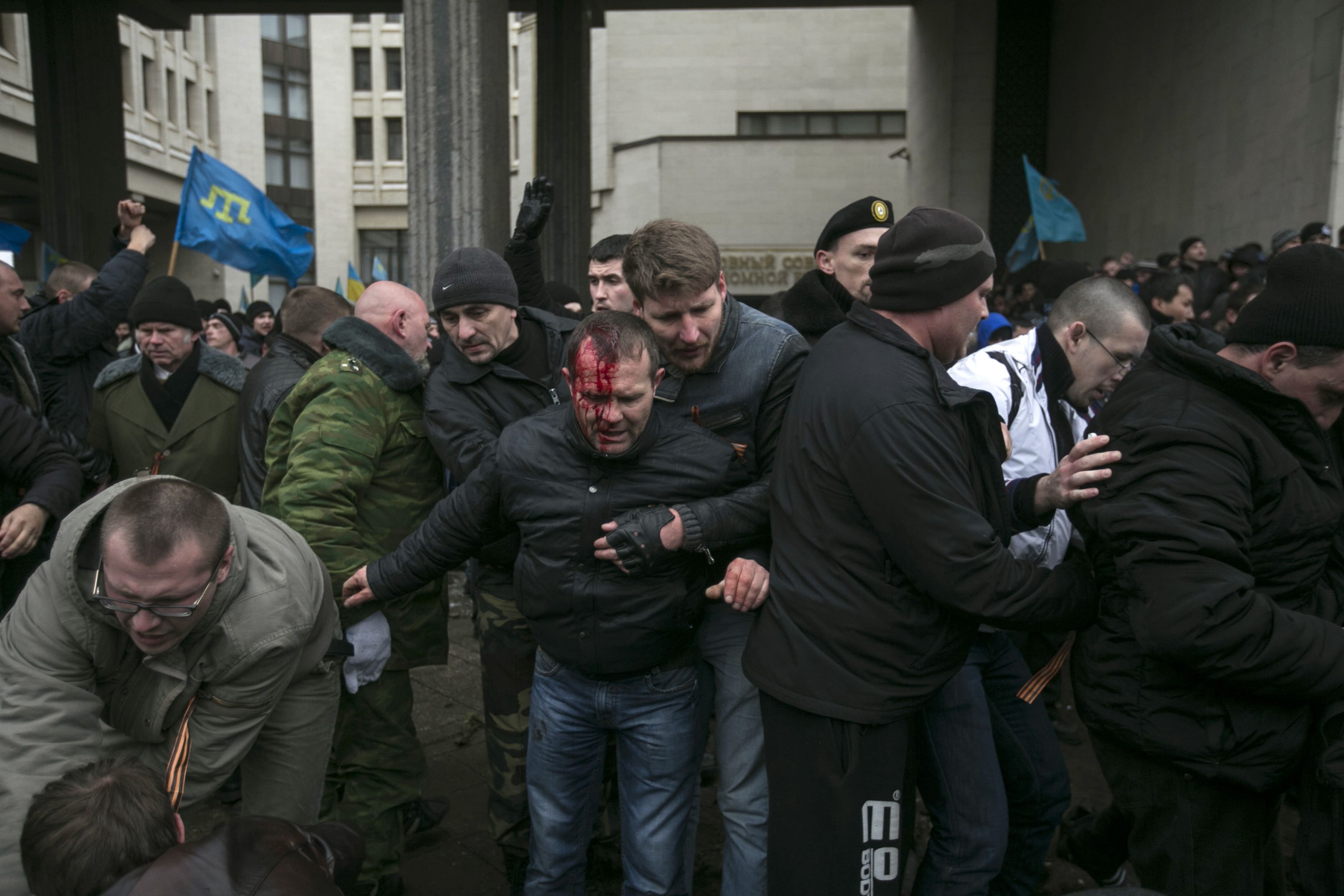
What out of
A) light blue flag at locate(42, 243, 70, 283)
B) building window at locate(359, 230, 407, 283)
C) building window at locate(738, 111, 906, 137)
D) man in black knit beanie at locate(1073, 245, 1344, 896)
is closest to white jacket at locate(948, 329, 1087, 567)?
man in black knit beanie at locate(1073, 245, 1344, 896)

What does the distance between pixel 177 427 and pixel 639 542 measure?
9.68 ft

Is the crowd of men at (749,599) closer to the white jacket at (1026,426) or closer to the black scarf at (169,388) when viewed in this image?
the white jacket at (1026,426)

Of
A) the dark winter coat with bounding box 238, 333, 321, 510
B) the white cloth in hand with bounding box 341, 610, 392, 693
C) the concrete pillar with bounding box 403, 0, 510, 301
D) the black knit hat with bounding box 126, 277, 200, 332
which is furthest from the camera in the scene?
the concrete pillar with bounding box 403, 0, 510, 301

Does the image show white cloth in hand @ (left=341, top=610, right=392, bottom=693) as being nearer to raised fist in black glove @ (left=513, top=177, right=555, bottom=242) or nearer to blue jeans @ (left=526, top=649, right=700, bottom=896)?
blue jeans @ (left=526, top=649, right=700, bottom=896)

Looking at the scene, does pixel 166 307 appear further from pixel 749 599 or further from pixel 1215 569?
pixel 1215 569

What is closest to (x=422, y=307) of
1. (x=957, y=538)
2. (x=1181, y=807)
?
(x=957, y=538)

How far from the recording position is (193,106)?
34531mm

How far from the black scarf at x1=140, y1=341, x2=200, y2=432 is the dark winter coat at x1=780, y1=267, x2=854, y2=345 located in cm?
281

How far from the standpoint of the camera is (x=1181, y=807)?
2324mm

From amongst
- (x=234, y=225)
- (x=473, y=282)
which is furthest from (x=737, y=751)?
(x=234, y=225)

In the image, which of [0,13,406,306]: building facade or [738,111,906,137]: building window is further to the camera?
[0,13,406,306]: building facade

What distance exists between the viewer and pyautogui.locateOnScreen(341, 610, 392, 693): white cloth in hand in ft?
10.6

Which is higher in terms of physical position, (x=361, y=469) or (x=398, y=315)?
(x=398, y=315)

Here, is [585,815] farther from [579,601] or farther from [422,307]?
[422,307]
